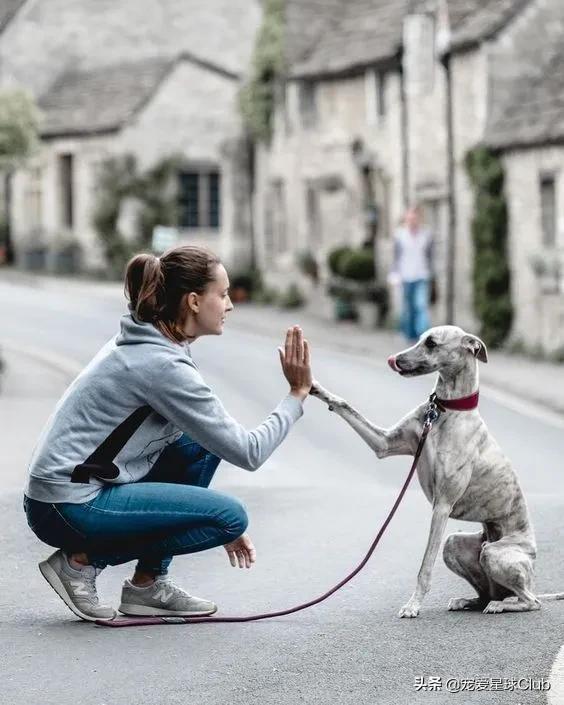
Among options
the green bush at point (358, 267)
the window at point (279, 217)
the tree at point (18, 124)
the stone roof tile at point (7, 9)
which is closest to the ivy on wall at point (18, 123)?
the tree at point (18, 124)

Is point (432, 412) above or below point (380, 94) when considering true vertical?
below

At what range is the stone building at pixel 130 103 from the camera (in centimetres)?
4069

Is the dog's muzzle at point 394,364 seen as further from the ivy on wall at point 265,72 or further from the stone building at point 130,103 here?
the stone building at point 130,103

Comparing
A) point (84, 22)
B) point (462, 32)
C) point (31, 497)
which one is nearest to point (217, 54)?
point (84, 22)

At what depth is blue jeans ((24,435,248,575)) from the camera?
6.35m

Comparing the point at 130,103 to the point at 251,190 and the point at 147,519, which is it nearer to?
the point at 251,190

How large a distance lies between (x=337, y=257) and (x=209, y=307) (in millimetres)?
23809

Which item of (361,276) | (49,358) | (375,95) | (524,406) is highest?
(375,95)

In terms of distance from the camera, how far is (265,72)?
1369 inches

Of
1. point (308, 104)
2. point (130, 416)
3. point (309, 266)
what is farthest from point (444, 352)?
point (308, 104)

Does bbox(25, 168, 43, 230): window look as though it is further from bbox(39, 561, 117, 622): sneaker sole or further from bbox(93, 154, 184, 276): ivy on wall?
bbox(39, 561, 117, 622): sneaker sole

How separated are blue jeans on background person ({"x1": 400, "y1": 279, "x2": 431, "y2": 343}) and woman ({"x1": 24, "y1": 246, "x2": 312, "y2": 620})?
16792 millimetres

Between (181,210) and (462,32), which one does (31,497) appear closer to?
(462,32)

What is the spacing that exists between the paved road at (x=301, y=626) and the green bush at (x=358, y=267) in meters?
16.6
